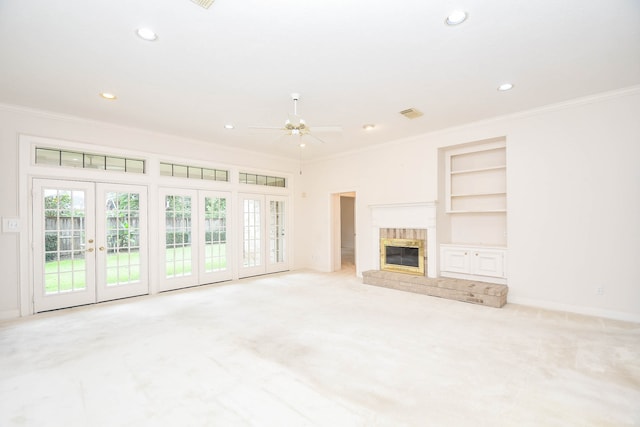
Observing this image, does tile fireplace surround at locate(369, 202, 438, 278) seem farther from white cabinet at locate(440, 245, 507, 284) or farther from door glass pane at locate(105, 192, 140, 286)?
door glass pane at locate(105, 192, 140, 286)

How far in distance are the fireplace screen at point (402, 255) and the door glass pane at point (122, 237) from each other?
467 cm

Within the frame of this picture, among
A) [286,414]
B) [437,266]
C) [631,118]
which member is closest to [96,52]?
[286,414]

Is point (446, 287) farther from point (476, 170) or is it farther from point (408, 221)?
point (476, 170)

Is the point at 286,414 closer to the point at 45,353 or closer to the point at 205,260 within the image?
the point at 45,353

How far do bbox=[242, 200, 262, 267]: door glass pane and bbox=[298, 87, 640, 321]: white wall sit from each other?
4360 mm

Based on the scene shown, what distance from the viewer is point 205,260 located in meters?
6.09

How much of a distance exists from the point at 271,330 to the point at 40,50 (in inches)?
144

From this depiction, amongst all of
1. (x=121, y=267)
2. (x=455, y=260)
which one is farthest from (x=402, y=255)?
(x=121, y=267)

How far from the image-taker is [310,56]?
116 inches

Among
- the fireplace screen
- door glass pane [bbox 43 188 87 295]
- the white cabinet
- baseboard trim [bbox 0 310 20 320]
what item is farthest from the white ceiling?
baseboard trim [bbox 0 310 20 320]

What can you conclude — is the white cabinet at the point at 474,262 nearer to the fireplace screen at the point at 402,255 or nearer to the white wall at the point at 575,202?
the white wall at the point at 575,202

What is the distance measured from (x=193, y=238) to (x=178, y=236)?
0.93ft

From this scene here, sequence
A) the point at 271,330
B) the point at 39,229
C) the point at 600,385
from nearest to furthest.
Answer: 1. the point at 600,385
2. the point at 271,330
3. the point at 39,229

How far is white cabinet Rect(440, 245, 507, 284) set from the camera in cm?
485
